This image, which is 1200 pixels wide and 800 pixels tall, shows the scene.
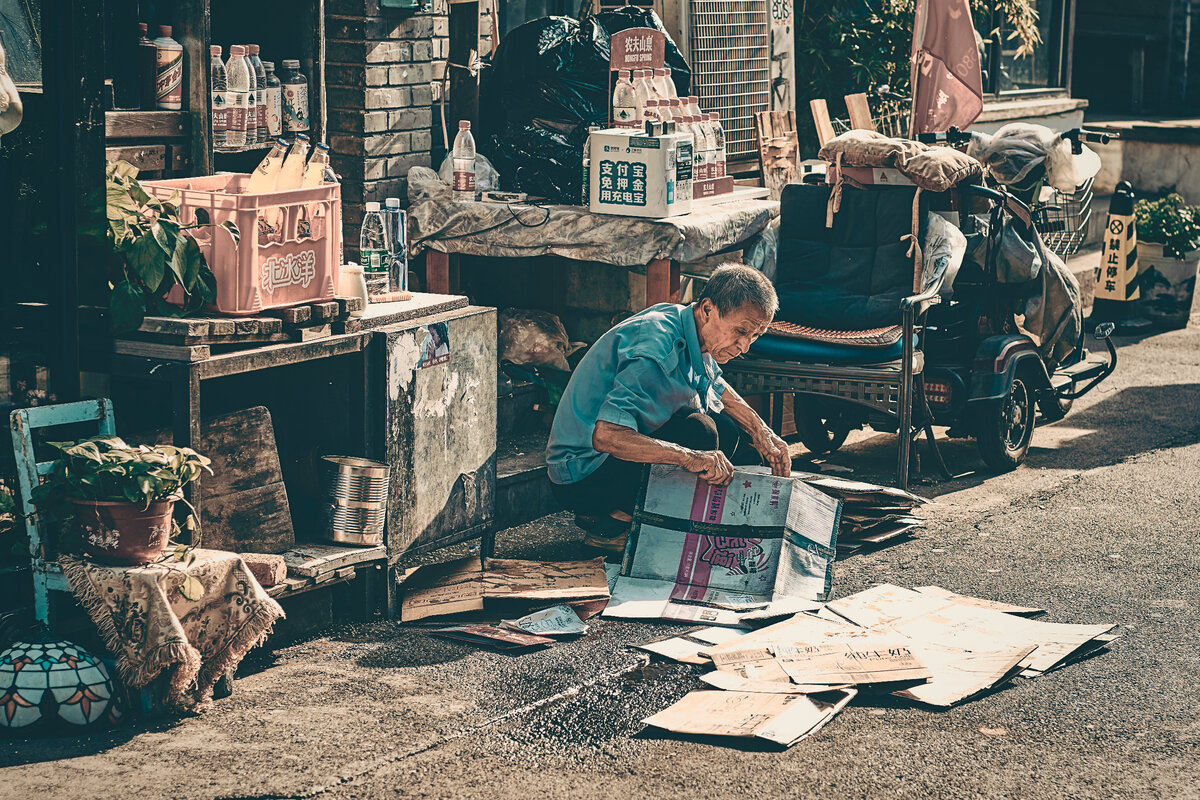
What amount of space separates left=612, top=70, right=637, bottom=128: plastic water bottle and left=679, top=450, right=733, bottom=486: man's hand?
2379 millimetres

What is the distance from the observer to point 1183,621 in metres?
5.73

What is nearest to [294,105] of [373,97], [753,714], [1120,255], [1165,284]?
[373,97]

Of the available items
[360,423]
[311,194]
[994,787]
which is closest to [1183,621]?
[994,787]

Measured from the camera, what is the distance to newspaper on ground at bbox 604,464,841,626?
570 cm

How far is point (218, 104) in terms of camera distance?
6191 mm

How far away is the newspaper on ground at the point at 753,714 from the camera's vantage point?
4555mm

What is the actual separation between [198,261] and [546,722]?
1896 millimetres

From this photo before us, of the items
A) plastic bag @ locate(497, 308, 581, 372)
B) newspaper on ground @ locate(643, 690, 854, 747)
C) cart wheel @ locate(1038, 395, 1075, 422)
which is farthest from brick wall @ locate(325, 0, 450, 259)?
cart wheel @ locate(1038, 395, 1075, 422)

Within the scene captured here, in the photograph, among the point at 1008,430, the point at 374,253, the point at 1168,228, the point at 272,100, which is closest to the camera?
the point at 374,253

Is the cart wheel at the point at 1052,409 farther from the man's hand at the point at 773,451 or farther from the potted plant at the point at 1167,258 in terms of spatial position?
the potted plant at the point at 1167,258

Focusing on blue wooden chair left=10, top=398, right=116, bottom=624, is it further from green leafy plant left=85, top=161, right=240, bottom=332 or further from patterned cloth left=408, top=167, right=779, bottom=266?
patterned cloth left=408, top=167, right=779, bottom=266

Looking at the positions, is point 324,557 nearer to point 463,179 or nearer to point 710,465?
point 710,465

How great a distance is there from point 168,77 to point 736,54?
4380 mm

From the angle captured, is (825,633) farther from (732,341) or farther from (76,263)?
(76,263)
